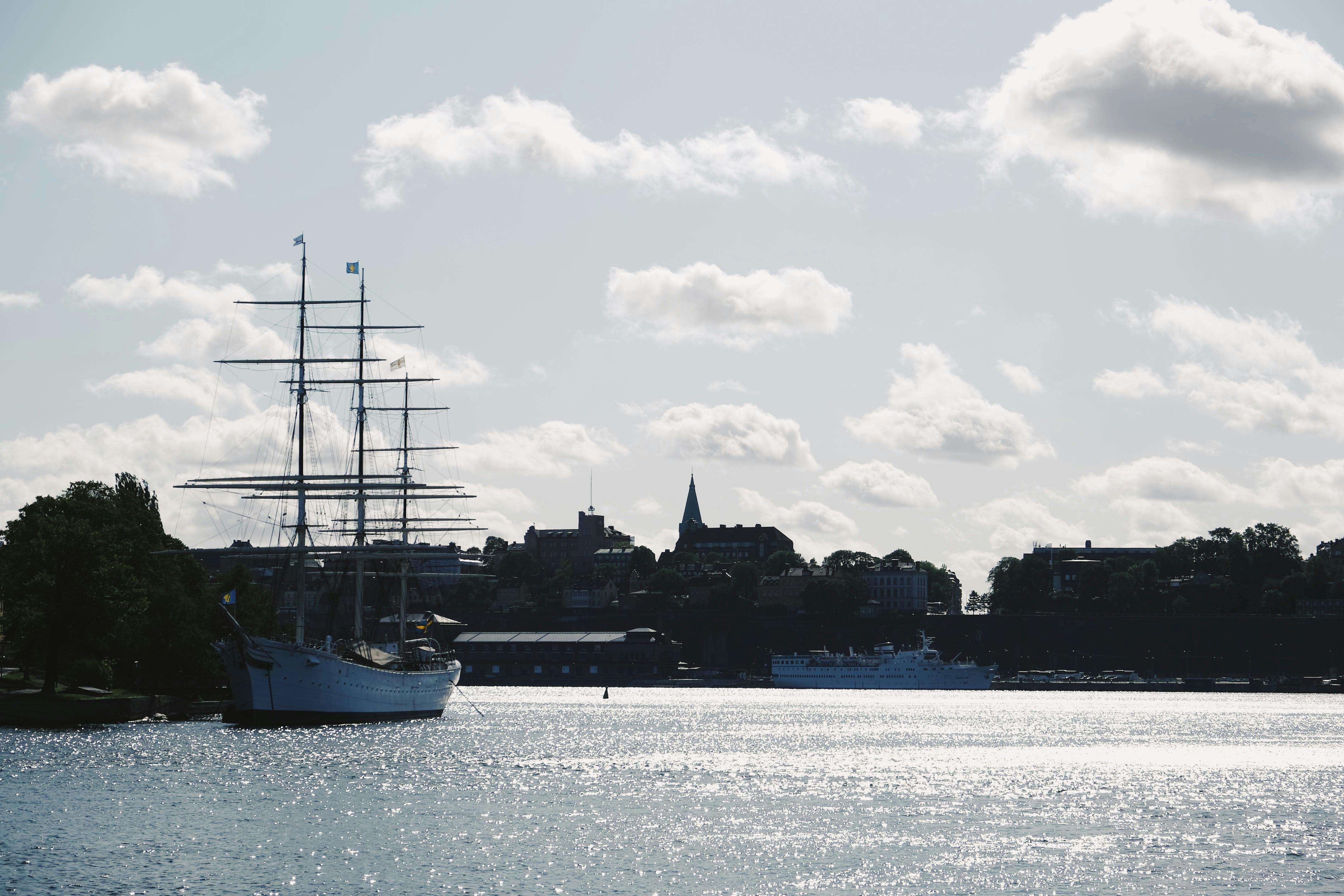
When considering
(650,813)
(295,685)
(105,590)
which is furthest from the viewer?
(295,685)

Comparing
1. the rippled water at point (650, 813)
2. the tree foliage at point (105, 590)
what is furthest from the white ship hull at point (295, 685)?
the tree foliage at point (105, 590)

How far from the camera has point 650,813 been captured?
5575cm

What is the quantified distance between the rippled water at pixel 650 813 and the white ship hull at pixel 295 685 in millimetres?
1960

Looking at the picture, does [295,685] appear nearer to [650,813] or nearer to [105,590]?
[105,590]

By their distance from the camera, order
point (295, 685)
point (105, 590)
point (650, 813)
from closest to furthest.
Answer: point (650, 813)
point (105, 590)
point (295, 685)

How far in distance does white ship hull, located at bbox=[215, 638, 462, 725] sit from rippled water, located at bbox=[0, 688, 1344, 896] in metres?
1.96

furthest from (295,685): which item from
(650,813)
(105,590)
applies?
(650,813)

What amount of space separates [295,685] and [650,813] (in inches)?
1875

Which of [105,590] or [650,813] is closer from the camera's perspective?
[650,813]

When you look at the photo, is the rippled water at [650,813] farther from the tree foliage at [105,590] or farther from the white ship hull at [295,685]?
the tree foliage at [105,590]

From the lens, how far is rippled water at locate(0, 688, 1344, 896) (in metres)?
42.0

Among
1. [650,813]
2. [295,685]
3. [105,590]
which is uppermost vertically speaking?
[105,590]

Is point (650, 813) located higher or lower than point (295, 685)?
lower

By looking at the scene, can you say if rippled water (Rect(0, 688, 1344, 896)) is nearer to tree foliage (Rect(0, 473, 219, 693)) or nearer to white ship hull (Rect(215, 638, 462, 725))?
white ship hull (Rect(215, 638, 462, 725))
